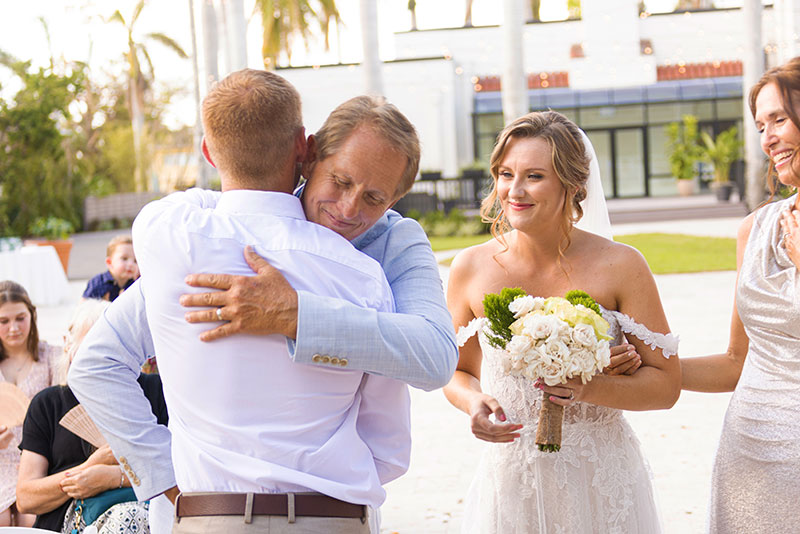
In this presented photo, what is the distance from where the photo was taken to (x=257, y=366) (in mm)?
1983

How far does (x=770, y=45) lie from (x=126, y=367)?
121ft

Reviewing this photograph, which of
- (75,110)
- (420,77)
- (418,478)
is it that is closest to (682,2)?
(420,77)

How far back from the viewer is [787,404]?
288cm

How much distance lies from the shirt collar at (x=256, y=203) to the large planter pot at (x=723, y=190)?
30.5 meters

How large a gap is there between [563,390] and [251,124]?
1.38 metres

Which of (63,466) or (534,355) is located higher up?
(534,355)

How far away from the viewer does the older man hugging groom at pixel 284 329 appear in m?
1.98

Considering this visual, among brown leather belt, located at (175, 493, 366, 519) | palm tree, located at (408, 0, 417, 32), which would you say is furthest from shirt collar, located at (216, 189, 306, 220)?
palm tree, located at (408, 0, 417, 32)

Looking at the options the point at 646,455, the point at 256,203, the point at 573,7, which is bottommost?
the point at 646,455

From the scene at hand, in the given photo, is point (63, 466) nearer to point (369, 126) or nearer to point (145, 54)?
point (369, 126)

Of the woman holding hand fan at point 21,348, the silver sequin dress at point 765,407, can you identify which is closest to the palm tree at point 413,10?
the woman holding hand fan at point 21,348

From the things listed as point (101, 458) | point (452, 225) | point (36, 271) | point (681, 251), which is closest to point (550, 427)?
point (101, 458)

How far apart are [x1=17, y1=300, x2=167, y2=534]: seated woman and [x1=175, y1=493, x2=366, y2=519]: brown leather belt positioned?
2.01m

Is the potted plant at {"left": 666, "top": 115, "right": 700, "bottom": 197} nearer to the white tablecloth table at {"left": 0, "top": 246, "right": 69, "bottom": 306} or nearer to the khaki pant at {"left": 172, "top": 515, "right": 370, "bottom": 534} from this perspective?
the white tablecloth table at {"left": 0, "top": 246, "right": 69, "bottom": 306}
